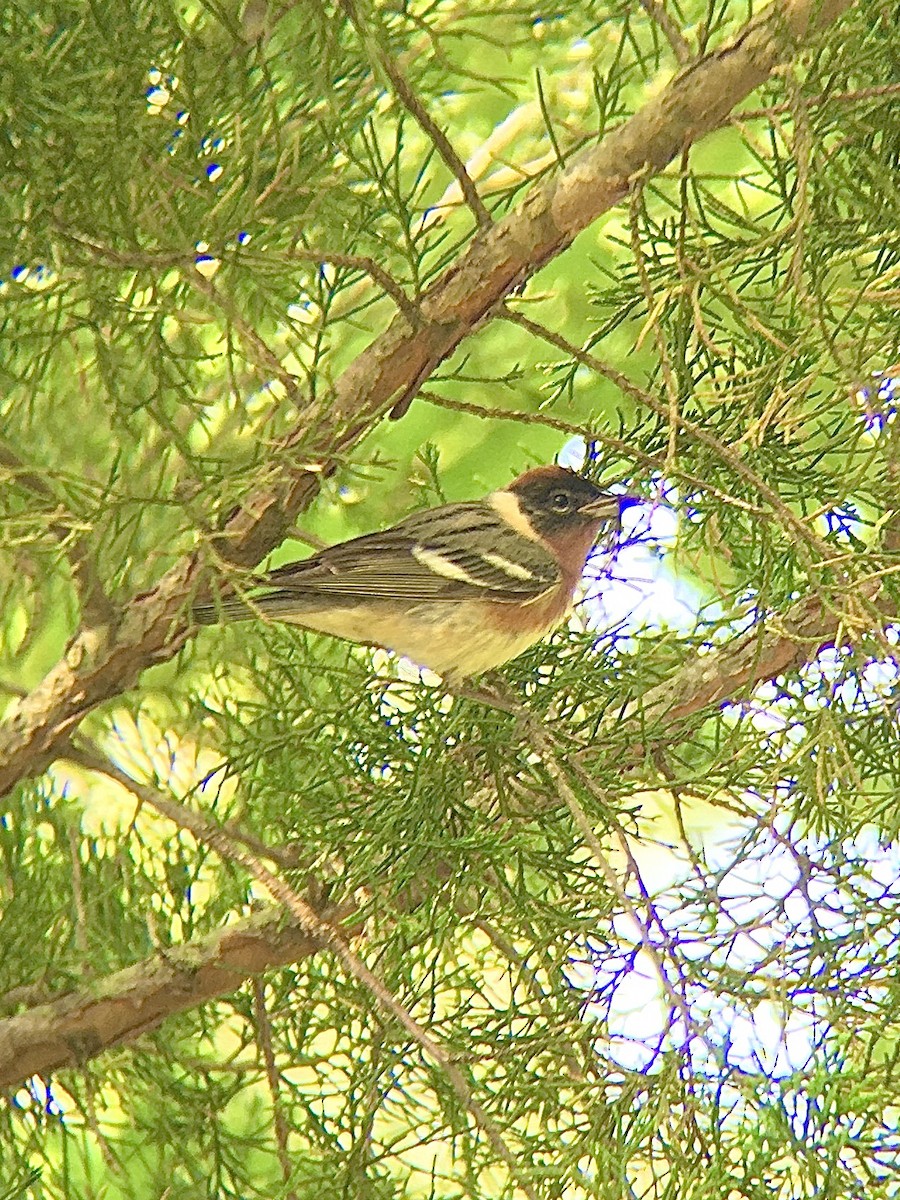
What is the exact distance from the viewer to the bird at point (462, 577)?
8.70ft

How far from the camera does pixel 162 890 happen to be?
2.63 m

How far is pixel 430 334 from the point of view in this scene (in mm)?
1981

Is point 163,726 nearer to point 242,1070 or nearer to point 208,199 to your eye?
point 242,1070

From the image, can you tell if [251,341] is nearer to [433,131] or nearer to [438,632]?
[433,131]

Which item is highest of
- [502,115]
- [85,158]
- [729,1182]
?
[502,115]

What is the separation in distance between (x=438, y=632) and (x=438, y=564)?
A: 0.19 meters

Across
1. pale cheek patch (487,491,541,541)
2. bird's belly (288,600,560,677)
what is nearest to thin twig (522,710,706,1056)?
bird's belly (288,600,560,677)

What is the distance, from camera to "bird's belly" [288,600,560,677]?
258 centimetres

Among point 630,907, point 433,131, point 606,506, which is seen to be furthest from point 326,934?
point 606,506

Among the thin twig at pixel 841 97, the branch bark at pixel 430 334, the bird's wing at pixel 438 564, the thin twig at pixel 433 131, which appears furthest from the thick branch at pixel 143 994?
the thin twig at pixel 841 97

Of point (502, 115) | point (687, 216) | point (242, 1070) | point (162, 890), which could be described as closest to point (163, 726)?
point (162, 890)

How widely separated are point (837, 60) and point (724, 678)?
2.97 ft

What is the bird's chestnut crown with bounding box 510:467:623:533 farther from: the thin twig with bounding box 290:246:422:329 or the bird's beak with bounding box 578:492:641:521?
the thin twig with bounding box 290:246:422:329

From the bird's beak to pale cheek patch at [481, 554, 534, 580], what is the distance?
21 cm
